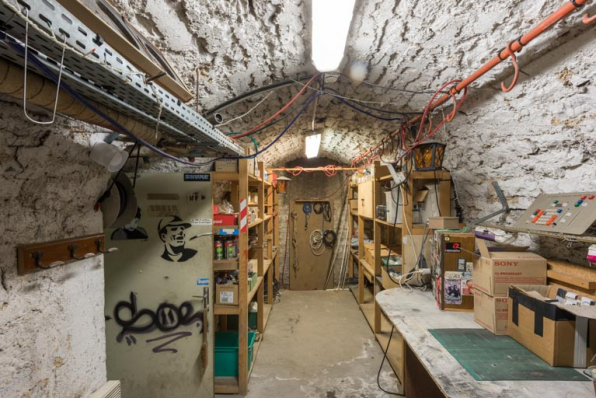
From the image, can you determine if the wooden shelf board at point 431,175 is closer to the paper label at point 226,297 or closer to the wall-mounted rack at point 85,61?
the paper label at point 226,297

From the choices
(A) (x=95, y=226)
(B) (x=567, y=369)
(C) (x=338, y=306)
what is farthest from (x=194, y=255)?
(C) (x=338, y=306)

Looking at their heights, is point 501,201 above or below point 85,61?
below

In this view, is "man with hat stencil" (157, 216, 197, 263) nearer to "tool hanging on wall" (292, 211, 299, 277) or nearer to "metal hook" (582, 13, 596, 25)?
"metal hook" (582, 13, 596, 25)

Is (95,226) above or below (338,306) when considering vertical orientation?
above

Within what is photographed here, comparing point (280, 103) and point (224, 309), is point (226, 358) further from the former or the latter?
point (280, 103)

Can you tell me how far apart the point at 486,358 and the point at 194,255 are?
1.95 m

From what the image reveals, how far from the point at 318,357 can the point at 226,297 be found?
1.35 m

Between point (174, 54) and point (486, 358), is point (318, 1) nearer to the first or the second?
point (174, 54)

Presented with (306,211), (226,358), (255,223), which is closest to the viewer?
(226,358)

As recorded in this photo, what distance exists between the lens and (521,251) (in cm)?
187

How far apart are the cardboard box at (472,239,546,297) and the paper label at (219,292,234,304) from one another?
181 centimetres

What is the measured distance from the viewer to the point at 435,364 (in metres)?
1.34

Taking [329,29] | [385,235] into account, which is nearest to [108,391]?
[329,29]

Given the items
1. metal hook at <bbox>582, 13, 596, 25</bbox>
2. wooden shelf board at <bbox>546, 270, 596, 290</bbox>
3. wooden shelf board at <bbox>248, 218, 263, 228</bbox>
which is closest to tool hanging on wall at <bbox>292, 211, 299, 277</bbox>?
wooden shelf board at <bbox>248, 218, 263, 228</bbox>
